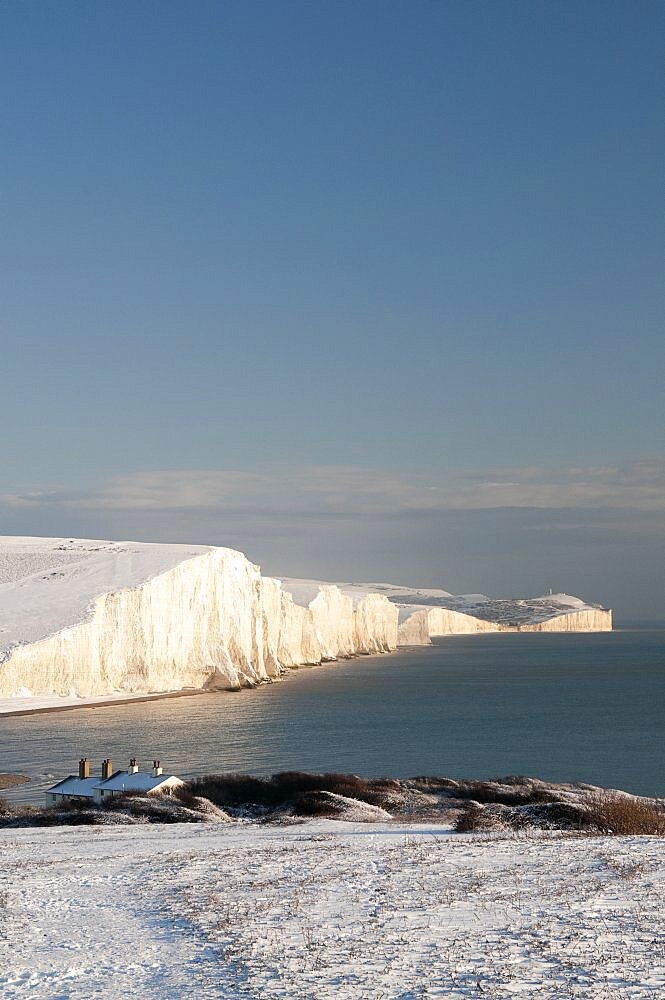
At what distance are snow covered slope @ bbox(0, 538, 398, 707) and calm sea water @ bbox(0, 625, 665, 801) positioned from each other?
384 cm

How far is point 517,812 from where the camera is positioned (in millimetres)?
19703

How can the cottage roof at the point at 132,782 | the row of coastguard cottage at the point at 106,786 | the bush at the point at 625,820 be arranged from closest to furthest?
the bush at the point at 625,820 → the row of coastguard cottage at the point at 106,786 → the cottage roof at the point at 132,782

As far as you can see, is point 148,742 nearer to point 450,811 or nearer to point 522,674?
point 450,811

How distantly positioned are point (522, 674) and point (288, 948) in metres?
98.4

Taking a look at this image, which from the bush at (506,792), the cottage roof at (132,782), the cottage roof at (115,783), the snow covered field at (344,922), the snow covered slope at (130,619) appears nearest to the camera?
the snow covered field at (344,922)

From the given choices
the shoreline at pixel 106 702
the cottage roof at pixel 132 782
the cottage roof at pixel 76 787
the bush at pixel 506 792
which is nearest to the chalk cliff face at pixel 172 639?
the shoreline at pixel 106 702

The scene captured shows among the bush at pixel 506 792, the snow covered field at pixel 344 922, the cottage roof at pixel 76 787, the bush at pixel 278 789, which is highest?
the snow covered field at pixel 344 922

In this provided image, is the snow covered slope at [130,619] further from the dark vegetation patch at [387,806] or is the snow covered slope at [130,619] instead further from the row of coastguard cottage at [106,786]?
the dark vegetation patch at [387,806]

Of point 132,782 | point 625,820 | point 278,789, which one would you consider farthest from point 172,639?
point 625,820

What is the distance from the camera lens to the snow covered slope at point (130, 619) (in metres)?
63.7

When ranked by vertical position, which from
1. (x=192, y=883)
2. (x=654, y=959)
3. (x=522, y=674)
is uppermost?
(x=654, y=959)

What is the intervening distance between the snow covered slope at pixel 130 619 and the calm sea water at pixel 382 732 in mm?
3842

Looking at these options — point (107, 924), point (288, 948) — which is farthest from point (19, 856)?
point (288, 948)

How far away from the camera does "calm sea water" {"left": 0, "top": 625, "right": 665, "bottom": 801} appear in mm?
41844
